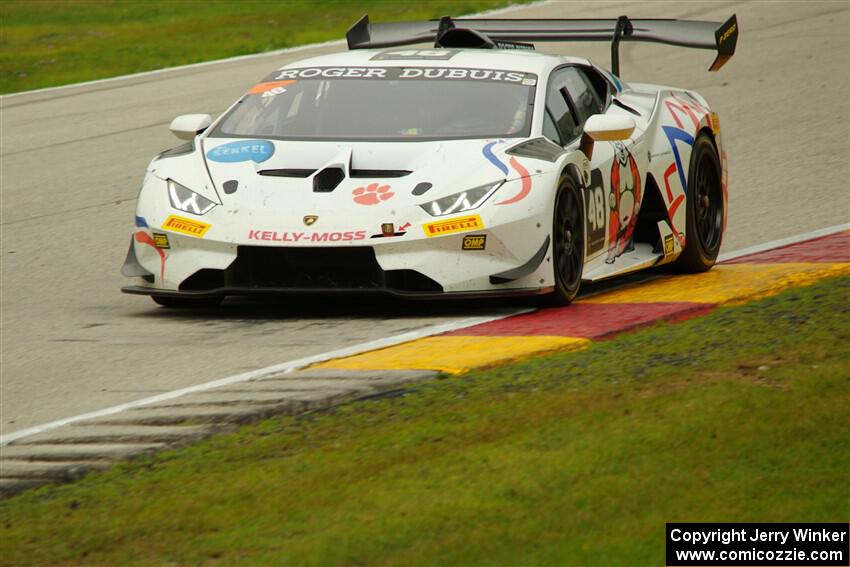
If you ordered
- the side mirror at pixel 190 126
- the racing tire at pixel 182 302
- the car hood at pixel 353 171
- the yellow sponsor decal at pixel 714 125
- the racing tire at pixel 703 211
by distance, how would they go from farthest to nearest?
1. the yellow sponsor decal at pixel 714 125
2. the racing tire at pixel 703 211
3. the side mirror at pixel 190 126
4. the racing tire at pixel 182 302
5. the car hood at pixel 353 171

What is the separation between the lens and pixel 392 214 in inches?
318

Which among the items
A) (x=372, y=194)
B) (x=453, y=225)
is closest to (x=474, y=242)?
(x=453, y=225)

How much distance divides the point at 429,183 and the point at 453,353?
137cm

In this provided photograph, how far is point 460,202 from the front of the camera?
26.7 feet

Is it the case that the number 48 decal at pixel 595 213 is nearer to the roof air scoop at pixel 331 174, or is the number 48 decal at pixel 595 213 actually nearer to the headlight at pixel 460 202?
the headlight at pixel 460 202

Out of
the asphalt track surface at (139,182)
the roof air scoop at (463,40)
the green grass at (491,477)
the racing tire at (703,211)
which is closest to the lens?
the green grass at (491,477)

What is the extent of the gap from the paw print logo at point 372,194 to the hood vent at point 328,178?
160mm

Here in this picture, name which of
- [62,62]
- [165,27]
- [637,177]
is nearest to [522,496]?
[637,177]

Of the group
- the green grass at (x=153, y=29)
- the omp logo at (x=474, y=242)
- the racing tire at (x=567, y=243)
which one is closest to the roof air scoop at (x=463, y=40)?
the racing tire at (x=567, y=243)

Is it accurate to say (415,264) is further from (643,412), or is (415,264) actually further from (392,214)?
(643,412)

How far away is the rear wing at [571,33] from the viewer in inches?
407

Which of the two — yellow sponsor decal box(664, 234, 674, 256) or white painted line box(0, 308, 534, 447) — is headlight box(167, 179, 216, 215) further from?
yellow sponsor decal box(664, 234, 674, 256)

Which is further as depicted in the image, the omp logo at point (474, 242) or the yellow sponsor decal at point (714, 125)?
the yellow sponsor decal at point (714, 125)

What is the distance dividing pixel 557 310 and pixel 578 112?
5.46ft
